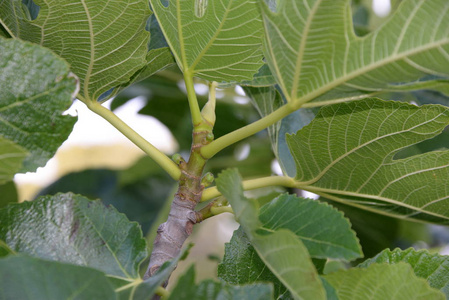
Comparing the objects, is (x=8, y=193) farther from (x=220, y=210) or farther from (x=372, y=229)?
(x=372, y=229)

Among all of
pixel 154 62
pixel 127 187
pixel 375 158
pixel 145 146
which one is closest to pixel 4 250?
pixel 145 146

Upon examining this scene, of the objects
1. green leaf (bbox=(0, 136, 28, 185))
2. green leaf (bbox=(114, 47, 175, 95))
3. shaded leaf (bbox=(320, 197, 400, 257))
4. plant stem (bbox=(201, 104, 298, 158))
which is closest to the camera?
green leaf (bbox=(0, 136, 28, 185))

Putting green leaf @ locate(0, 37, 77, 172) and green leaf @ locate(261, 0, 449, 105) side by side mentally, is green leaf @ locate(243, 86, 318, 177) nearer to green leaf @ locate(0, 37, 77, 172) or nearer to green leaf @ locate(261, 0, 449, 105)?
green leaf @ locate(261, 0, 449, 105)

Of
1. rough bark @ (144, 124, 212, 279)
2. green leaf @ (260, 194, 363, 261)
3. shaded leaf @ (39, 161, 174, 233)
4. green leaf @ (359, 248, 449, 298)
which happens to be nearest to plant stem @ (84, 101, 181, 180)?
rough bark @ (144, 124, 212, 279)

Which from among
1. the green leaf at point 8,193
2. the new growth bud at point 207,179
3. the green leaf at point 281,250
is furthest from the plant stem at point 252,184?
Answer: the green leaf at point 8,193

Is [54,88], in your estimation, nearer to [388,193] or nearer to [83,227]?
[83,227]
